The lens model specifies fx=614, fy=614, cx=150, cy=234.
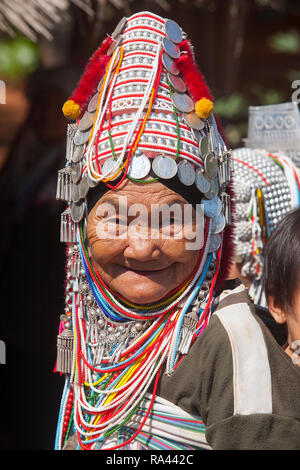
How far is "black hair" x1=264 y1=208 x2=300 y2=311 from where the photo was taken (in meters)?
1.80

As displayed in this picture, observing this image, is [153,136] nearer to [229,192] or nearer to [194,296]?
[229,192]

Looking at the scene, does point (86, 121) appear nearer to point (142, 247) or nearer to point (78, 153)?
point (78, 153)

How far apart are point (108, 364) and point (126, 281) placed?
29 cm

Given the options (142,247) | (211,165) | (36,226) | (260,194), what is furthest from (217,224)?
(36,226)

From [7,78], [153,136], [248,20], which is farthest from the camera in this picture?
[7,78]

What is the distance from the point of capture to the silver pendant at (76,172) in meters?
1.81

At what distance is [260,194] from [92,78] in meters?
1.07

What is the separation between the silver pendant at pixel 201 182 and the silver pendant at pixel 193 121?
122 mm

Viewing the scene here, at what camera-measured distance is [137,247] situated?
166 cm

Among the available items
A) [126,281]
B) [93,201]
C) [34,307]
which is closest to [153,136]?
[93,201]

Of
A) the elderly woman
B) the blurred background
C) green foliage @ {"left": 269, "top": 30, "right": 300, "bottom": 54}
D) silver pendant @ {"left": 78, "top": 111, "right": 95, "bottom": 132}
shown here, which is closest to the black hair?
the elderly woman

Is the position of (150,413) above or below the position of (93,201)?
below

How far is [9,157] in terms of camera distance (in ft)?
12.5

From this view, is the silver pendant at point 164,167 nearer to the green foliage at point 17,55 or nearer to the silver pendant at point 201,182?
the silver pendant at point 201,182
